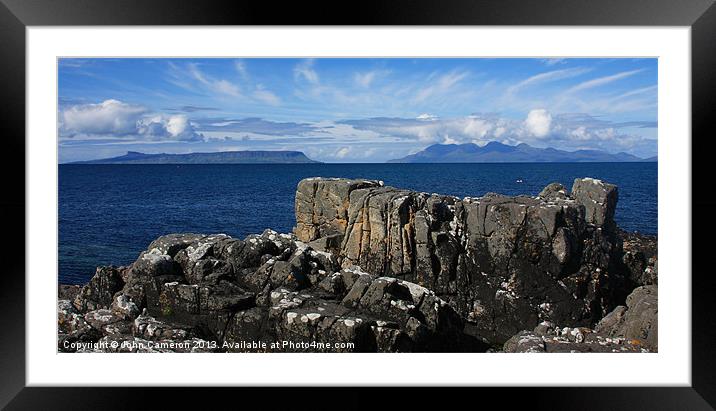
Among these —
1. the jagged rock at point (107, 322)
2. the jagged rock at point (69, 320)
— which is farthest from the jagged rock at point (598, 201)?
the jagged rock at point (69, 320)

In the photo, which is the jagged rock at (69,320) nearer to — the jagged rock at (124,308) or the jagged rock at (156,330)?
the jagged rock at (124,308)

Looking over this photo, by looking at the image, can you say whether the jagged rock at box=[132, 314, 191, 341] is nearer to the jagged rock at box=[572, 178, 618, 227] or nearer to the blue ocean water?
the blue ocean water

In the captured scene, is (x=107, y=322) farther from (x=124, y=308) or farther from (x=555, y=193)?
(x=555, y=193)

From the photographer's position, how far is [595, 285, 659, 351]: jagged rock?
7777mm

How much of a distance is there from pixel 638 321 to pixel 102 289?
34.3 feet

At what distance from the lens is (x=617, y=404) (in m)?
6.56

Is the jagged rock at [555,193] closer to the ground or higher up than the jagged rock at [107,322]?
higher up

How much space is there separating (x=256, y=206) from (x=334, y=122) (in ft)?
67.8

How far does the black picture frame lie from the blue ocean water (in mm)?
3694

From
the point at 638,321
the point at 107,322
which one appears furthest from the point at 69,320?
the point at 638,321

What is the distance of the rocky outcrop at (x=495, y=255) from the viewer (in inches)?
460

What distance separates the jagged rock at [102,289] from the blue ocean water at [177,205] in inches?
193
